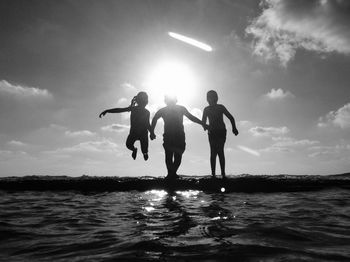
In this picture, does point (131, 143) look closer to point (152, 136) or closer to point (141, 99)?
point (152, 136)

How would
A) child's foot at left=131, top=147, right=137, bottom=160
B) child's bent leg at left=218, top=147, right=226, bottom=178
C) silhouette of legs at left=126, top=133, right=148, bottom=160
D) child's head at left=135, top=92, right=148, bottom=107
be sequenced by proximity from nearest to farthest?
child's bent leg at left=218, top=147, right=226, bottom=178
child's head at left=135, top=92, right=148, bottom=107
silhouette of legs at left=126, top=133, right=148, bottom=160
child's foot at left=131, top=147, right=137, bottom=160

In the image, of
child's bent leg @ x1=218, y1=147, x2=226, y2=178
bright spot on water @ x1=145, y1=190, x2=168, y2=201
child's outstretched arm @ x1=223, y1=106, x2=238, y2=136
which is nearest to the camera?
bright spot on water @ x1=145, y1=190, x2=168, y2=201

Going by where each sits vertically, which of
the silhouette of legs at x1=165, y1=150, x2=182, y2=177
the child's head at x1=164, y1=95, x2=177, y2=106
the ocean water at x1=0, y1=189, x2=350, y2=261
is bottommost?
the ocean water at x1=0, y1=189, x2=350, y2=261

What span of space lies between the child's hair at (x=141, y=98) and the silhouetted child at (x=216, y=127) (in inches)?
82.1

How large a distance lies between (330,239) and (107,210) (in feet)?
12.0

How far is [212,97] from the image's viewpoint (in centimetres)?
1061

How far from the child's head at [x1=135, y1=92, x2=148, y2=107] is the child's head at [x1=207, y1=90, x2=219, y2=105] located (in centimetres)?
217

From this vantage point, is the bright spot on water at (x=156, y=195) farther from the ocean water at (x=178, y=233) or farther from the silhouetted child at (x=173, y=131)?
the silhouetted child at (x=173, y=131)

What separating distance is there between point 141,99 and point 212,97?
245 centimetres

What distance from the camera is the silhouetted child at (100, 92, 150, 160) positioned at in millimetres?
10906

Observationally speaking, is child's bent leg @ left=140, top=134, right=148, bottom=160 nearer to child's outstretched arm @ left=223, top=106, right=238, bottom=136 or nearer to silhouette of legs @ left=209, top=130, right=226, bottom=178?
silhouette of legs @ left=209, top=130, right=226, bottom=178

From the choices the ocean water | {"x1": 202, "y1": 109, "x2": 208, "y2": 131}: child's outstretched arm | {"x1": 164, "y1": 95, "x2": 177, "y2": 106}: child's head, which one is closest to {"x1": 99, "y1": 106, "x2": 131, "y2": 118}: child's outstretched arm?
{"x1": 164, "y1": 95, "x2": 177, "y2": 106}: child's head

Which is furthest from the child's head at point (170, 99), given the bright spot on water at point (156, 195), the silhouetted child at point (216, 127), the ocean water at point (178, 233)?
the ocean water at point (178, 233)

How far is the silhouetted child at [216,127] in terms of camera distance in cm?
1052
